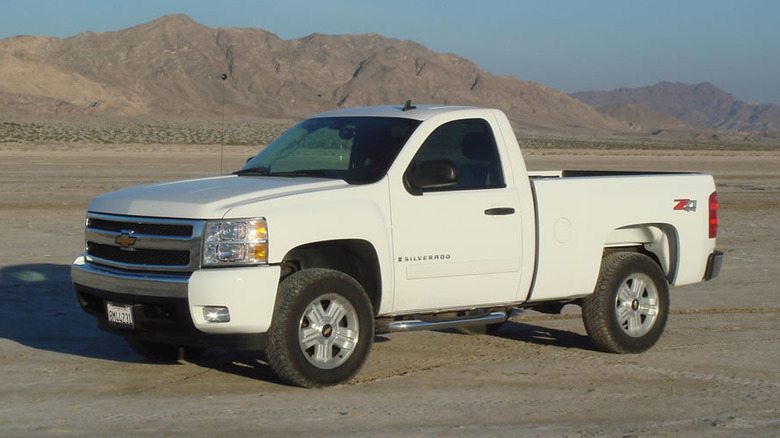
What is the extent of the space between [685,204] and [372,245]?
3.16m

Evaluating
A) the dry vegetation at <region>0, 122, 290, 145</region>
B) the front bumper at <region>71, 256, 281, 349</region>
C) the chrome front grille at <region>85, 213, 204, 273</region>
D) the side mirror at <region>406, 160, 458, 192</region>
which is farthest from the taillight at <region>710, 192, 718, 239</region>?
the dry vegetation at <region>0, 122, 290, 145</region>

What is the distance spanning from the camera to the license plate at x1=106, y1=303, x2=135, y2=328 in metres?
7.53

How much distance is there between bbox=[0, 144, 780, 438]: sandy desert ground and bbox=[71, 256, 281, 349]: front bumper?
416 mm

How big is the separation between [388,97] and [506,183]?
189347mm

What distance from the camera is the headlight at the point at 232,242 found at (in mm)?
7230

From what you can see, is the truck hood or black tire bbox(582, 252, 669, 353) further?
black tire bbox(582, 252, 669, 353)

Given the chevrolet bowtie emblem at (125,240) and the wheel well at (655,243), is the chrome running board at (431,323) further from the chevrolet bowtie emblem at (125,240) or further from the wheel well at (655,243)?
the chevrolet bowtie emblem at (125,240)

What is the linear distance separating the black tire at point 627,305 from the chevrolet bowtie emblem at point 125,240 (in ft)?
11.9

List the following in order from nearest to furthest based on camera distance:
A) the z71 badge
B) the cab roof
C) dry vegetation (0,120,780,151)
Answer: the cab roof, the z71 badge, dry vegetation (0,120,780,151)

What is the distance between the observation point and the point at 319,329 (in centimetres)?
761

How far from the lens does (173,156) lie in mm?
48531

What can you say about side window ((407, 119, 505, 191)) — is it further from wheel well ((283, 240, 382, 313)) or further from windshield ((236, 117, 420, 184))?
wheel well ((283, 240, 382, 313))

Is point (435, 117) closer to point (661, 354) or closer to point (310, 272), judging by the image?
point (310, 272)

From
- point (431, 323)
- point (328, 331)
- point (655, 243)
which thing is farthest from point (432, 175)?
point (655, 243)
